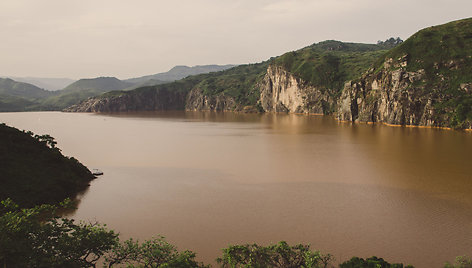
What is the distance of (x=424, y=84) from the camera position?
335 feet

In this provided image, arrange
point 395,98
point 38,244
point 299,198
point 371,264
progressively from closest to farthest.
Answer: point 371,264 < point 38,244 < point 299,198 < point 395,98

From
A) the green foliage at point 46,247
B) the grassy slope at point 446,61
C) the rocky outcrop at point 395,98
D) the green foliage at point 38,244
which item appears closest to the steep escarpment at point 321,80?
the rocky outcrop at point 395,98

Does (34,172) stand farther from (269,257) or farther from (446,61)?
(446,61)

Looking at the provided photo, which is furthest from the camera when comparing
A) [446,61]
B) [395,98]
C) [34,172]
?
[395,98]

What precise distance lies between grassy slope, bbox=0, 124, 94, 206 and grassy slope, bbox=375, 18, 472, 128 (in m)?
101

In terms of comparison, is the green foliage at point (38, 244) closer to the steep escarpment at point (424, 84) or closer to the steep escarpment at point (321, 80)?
the steep escarpment at point (424, 84)

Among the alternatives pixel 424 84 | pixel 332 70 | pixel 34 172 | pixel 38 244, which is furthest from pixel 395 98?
pixel 38 244

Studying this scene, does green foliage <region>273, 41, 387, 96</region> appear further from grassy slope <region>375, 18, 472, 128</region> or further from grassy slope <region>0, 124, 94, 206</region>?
grassy slope <region>0, 124, 94, 206</region>

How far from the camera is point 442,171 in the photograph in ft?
153

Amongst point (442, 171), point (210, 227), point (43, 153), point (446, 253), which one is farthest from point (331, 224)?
point (43, 153)

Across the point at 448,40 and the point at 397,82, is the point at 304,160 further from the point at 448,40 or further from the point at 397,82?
the point at 448,40

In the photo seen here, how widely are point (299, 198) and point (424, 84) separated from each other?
8916 cm

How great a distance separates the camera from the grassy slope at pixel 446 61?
93.9 metres

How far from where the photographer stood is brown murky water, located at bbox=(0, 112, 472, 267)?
2581cm
